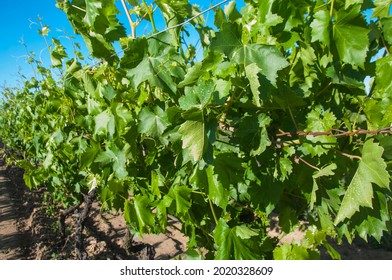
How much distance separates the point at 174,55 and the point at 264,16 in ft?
1.48

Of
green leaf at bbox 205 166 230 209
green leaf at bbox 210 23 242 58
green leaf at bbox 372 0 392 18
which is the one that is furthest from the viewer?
green leaf at bbox 205 166 230 209

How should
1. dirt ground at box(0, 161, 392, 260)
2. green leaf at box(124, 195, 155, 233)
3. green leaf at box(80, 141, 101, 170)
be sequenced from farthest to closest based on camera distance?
dirt ground at box(0, 161, 392, 260) < green leaf at box(80, 141, 101, 170) < green leaf at box(124, 195, 155, 233)

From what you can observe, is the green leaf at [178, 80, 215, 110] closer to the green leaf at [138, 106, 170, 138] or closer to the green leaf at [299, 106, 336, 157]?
the green leaf at [138, 106, 170, 138]

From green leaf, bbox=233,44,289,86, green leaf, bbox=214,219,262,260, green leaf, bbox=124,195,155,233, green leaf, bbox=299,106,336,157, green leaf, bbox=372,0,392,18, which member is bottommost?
green leaf, bbox=214,219,262,260

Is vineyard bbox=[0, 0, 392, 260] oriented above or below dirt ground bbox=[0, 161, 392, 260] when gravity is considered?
above

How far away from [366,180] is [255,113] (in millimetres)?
522

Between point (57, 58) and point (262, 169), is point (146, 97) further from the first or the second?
point (57, 58)

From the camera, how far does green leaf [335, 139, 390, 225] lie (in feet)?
3.65

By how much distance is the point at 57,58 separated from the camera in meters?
2.44

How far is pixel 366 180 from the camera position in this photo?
1169mm

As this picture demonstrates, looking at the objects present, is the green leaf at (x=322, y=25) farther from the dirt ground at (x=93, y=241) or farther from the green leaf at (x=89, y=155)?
the dirt ground at (x=93, y=241)

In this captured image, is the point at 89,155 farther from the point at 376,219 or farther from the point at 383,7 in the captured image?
the point at 383,7

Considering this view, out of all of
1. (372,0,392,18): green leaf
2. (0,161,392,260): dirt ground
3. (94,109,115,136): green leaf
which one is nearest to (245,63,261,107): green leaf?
(372,0,392,18): green leaf

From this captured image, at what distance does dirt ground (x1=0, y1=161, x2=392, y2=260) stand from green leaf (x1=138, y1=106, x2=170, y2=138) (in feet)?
9.33
